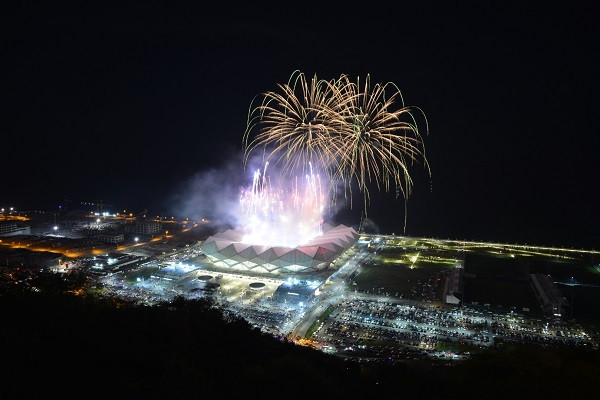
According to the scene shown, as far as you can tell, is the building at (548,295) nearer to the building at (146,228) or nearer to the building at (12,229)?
the building at (146,228)

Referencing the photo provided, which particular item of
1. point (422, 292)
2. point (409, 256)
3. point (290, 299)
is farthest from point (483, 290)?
point (290, 299)

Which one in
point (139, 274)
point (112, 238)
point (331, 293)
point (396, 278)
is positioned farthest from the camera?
point (112, 238)

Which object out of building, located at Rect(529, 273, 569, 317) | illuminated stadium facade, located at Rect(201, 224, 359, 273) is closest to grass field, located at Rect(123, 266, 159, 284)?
illuminated stadium facade, located at Rect(201, 224, 359, 273)

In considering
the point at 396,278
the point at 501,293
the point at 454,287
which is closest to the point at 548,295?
the point at 501,293

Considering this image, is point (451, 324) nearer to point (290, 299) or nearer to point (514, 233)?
point (290, 299)

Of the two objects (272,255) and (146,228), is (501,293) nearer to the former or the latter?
(272,255)

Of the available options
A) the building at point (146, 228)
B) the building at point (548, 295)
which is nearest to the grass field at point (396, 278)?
the building at point (548, 295)

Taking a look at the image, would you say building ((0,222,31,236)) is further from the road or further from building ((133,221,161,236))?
the road
